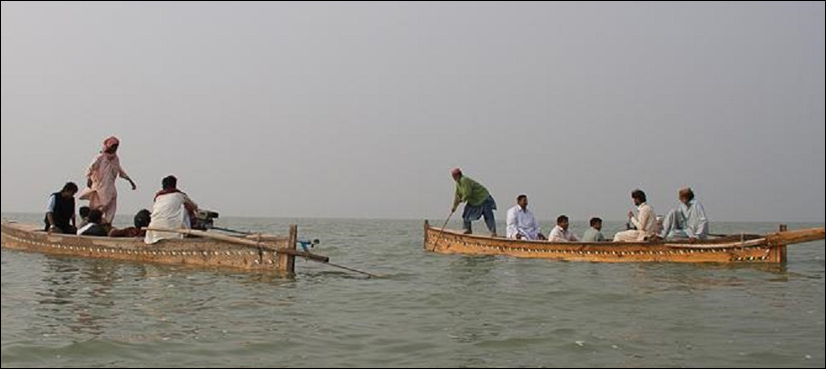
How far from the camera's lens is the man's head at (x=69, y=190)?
13.3m

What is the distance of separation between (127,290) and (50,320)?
2.16m

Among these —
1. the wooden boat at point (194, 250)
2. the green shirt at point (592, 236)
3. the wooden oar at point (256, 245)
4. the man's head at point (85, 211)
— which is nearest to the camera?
the wooden oar at point (256, 245)

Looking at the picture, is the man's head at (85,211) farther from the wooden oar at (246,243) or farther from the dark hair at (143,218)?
the wooden oar at (246,243)

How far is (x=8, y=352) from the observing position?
5359 millimetres

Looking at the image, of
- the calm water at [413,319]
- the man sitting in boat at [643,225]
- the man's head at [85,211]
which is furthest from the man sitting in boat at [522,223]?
the man's head at [85,211]

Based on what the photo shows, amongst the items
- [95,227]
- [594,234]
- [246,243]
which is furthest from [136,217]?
[594,234]

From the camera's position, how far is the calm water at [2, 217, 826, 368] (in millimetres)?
5410

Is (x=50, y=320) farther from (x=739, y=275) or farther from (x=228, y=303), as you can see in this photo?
(x=739, y=275)

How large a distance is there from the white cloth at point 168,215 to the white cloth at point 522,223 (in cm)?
679

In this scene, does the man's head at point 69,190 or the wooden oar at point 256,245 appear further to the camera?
the man's head at point 69,190

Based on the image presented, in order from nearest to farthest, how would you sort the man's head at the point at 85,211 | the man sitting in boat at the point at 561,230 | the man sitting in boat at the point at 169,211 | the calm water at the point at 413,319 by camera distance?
1. the calm water at the point at 413,319
2. the man sitting in boat at the point at 169,211
3. the man's head at the point at 85,211
4. the man sitting in boat at the point at 561,230

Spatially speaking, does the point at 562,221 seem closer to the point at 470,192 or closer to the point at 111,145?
the point at 470,192

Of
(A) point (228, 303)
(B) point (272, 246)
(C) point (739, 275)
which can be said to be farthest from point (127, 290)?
(C) point (739, 275)

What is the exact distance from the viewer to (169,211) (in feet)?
38.4
